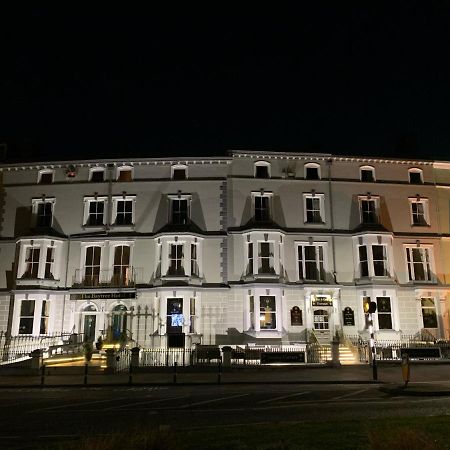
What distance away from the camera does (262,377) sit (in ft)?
75.9

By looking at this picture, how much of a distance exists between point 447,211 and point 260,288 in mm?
15327

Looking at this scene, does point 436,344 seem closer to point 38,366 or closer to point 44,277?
point 38,366

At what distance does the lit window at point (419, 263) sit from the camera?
3506 cm

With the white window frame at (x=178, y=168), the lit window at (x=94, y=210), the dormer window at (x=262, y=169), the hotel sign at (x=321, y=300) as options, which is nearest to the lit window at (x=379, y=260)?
the hotel sign at (x=321, y=300)

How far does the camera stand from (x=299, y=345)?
32188mm

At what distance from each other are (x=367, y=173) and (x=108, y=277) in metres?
19.8

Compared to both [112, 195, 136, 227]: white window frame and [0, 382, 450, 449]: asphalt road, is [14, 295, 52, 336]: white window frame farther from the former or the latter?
[0, 382, 450, 449]: asphalt road

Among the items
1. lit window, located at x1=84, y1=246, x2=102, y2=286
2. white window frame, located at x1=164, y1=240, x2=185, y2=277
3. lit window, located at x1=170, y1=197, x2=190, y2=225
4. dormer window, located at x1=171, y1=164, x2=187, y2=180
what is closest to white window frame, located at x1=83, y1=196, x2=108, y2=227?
lit window, located at x1=84, y1=246, x2=102, y2=286

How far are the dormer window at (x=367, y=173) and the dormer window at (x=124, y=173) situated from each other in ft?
54.1

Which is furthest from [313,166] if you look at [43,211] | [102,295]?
[43,211]

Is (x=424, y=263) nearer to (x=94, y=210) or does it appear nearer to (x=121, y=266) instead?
(x=121, y=266)

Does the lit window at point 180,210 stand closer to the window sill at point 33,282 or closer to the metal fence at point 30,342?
the window sill at point 33,282

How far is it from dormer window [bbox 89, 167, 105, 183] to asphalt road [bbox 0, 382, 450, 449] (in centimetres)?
1902

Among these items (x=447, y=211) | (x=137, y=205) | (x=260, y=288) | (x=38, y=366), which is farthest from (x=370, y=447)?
(x=447, y=211)
